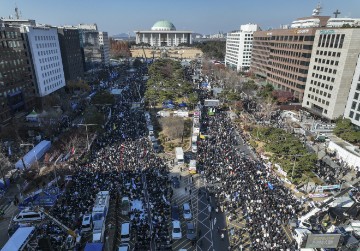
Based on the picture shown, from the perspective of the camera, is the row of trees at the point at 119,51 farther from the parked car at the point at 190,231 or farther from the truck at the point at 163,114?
the parked car at the point at 190,231

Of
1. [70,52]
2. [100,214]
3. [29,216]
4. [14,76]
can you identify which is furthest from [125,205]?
[70,52]

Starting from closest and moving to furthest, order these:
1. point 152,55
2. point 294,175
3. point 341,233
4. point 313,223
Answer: point 341,233, point 313,223, point 294,175, point 152,55

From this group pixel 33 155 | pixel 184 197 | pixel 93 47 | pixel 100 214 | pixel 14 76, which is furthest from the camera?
pixel 93 47

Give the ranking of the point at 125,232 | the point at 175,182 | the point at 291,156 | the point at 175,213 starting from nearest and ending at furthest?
the point at 125,232
the point at 175,213
the point at 175,182
the point at 291,156

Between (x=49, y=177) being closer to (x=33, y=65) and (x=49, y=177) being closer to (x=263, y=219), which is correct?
(x=263, y=219)

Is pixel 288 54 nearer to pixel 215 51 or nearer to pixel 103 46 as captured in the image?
pixel 103 46

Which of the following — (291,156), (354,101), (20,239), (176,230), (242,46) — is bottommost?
(176,230)

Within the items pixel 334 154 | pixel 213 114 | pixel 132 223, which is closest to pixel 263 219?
pixel 132 223
